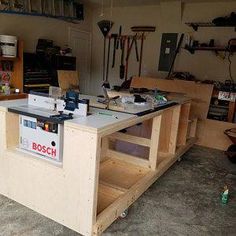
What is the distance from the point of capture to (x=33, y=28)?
14.7ft

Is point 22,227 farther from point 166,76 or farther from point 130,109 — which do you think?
point 166,76

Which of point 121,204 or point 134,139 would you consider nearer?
point 121,204

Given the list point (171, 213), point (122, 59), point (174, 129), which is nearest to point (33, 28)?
point (122, 59)

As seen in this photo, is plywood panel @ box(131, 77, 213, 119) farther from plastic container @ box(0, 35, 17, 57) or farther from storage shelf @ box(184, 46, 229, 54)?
plastic container @ box(0, 35, 17, 57)

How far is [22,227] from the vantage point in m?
1.76

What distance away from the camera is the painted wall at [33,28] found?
4078mm

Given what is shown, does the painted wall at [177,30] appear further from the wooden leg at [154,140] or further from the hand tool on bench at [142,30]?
the wooden leg at [154,140]

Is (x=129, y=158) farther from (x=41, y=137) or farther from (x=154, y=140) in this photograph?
(x=41, y=137)

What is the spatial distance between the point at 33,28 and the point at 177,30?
9.03 feet

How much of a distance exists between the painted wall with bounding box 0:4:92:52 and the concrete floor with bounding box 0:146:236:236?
10.0 ft

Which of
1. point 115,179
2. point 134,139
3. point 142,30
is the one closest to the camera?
point 115,179

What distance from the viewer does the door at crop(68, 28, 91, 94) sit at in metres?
5.48

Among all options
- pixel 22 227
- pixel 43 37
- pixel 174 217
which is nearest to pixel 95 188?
pixel 22 227

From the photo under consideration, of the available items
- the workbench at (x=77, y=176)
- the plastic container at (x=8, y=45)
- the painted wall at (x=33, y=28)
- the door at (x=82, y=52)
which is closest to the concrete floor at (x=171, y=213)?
the workbench at (x=77, y=176)
